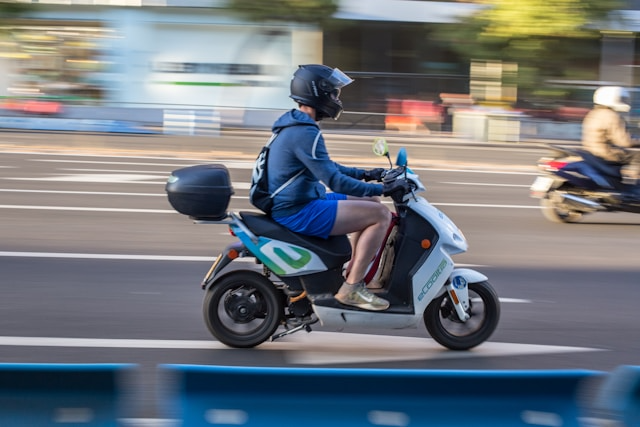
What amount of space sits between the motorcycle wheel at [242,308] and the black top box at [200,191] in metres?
0.44

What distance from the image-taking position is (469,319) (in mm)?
6047

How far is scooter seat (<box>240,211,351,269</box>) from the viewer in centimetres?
584

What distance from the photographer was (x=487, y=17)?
29.6 meters

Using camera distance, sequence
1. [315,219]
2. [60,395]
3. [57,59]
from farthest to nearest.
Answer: [57,59], [315,219], [60,395]

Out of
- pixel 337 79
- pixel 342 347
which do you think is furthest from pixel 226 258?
pixel 337 79

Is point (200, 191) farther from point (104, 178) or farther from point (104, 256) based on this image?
point (104, 178)

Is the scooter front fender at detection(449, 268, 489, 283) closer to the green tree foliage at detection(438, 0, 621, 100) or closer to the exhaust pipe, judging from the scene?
the exhaust pipe

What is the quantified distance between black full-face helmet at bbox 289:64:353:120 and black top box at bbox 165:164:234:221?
2.30 ft

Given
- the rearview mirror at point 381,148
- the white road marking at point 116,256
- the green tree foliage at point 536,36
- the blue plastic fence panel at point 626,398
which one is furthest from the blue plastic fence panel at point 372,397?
the green tree foliage at point 536,36

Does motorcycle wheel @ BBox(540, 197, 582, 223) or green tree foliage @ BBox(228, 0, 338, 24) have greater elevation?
green tree foliage @ BBox(228, 0, 338, 24)

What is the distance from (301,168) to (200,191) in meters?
0.64

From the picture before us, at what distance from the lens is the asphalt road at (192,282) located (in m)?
5.95

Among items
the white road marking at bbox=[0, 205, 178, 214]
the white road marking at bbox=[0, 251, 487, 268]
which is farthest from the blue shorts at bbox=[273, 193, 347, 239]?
the white road marking at bbox=[0, 205, 178, 214]

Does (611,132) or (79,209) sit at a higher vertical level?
(611,132)
